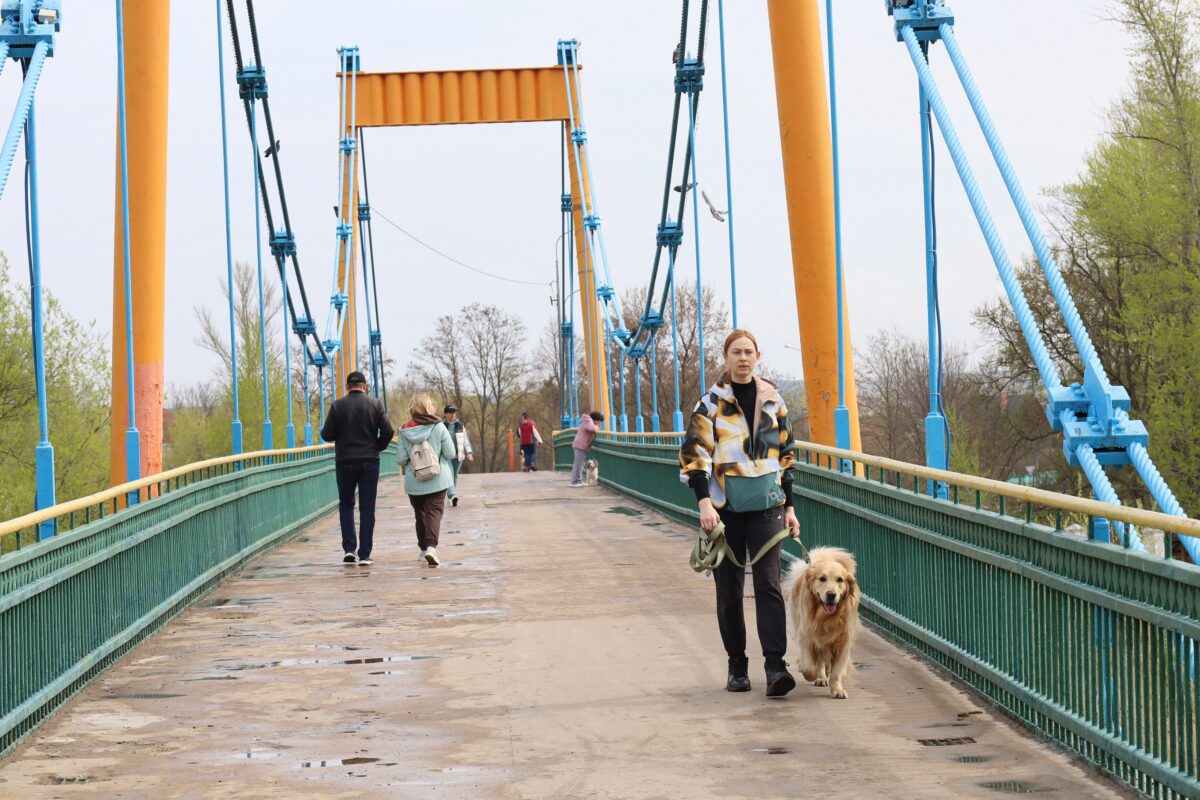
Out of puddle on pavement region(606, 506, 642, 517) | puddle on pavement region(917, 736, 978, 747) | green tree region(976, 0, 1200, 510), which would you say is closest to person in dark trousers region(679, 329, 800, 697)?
puddle on pavement region(917, 736, 978, 747)

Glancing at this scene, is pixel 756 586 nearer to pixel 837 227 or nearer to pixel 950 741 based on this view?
pixel 950 741

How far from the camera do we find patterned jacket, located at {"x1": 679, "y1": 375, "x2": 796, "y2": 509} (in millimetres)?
7879

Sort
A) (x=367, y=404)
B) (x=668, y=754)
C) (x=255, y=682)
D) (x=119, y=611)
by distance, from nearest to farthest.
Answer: (x=668, y=754) → (x=255, y=682) → (x=119, y=611) → (x=367, y=404)

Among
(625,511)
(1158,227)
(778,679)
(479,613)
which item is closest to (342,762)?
(778,679)

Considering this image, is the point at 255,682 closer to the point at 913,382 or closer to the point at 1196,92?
the point at 1196,92

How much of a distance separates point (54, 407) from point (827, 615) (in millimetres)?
42717

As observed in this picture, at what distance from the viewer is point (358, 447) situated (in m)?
15.1

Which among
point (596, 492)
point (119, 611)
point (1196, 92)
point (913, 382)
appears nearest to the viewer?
point (119, 611)

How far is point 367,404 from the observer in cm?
1516

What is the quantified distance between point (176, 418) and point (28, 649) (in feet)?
277

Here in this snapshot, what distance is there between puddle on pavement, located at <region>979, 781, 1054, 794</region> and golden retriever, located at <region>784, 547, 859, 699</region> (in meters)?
1.74

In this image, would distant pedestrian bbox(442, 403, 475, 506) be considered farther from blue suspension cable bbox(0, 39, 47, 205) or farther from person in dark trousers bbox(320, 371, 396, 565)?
blue suspension cable bbox(0, 39, 47, 205)

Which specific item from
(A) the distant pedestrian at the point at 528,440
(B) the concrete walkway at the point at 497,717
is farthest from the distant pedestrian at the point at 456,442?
(A) the distant pedestrian at the point at 528,440

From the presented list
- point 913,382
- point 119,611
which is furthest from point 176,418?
point 119,611
